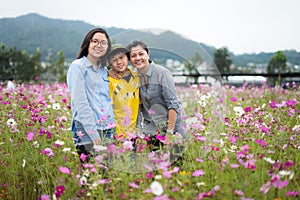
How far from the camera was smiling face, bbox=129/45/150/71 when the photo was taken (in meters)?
2.40

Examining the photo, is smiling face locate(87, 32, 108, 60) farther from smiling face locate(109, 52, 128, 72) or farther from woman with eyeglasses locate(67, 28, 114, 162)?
smiling face locate(109, 52, 128, 72)

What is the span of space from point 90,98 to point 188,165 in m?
0.87

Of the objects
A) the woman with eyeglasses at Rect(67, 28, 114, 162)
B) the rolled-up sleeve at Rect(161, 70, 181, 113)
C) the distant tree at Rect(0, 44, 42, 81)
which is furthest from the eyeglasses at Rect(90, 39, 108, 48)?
the distant tree at Rect(0, 44, 42, 81)

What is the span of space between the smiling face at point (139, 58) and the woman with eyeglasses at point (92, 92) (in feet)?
0.93

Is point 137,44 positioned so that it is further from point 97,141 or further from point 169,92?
point 97,141

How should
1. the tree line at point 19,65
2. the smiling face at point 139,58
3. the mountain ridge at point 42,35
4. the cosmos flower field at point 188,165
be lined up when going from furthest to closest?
the mountain ridge at point 42,35, the tree line at point 19,65, the smiling face at point 139,58, the cosmos flower field at point 188,165

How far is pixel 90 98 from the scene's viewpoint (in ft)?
8.66

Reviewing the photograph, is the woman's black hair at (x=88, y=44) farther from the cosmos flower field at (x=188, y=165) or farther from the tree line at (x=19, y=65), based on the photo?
the tree line at (x=19, y=65)

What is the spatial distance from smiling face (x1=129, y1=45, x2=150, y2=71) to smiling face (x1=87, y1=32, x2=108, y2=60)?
13.2 inches

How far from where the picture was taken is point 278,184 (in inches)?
70.4

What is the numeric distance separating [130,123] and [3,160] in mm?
1218

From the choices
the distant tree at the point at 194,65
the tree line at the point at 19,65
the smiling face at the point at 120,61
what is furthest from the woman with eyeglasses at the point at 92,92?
the tree line at the point at 19,65

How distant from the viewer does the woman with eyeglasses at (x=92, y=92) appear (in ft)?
8.40

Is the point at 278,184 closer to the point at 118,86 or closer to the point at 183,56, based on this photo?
the point at 183,56
